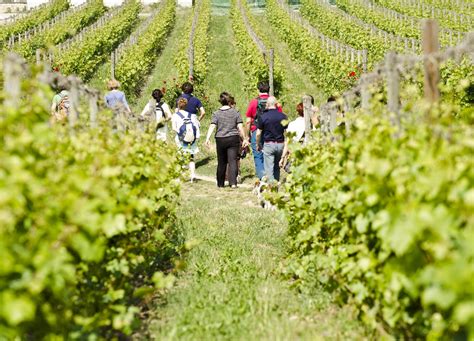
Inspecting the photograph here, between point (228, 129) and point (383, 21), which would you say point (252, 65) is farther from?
point (228, 129)

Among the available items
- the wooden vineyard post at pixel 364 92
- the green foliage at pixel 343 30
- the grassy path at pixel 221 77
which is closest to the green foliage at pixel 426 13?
the green foliage at pixel 343 30

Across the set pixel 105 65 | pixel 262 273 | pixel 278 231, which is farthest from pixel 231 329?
pixel 105 65

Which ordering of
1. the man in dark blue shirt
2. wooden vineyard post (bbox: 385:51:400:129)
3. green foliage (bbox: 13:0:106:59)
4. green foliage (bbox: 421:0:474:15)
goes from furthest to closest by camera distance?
green foliage (bbox: 421:0:474:15) < green foliage (bbox: 13:0:106:59) < the man in dark blue shirt < wooden vineyard post (bbox: 385:51:400:129)

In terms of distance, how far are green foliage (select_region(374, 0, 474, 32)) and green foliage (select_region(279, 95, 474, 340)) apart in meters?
26.7

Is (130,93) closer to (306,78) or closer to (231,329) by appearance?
(306,78)

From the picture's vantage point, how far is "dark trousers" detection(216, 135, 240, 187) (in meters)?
12.2

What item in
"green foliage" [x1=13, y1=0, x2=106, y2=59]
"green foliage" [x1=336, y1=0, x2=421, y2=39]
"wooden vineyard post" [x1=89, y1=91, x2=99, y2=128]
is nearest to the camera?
"wooden vineyard post" [x1=89, y1=91, x2=99, y2=128]

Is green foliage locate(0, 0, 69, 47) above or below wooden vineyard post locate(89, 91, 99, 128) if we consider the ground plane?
below

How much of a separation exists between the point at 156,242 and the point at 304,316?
6.37 feet

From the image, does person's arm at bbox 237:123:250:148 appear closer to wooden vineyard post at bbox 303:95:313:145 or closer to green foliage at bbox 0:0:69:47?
wooden vineyard post at bbox 303:95:313:145

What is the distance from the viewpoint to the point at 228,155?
1246 centimetres

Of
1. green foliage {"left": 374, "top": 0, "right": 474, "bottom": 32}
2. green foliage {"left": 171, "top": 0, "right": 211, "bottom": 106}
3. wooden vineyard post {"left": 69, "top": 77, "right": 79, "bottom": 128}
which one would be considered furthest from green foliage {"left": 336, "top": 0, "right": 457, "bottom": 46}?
wooden vineyard post {"left": 69, "top": 77, "right": 79, "bottom": 128}

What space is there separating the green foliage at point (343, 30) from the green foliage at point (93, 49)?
10618 mm

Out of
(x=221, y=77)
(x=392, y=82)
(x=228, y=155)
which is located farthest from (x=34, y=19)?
(x=392, y=82)
